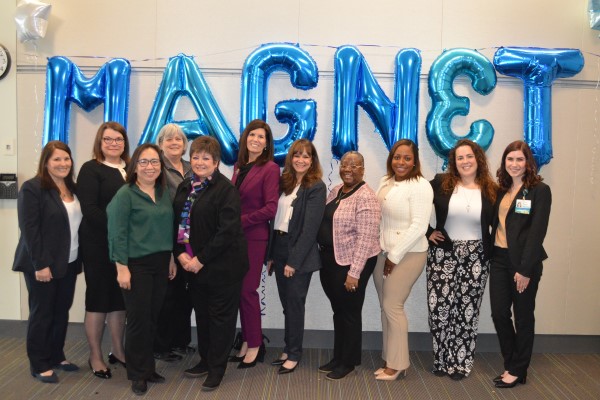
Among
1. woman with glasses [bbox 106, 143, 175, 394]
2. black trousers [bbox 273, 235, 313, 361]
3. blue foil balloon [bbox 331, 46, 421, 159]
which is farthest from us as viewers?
blue foil balloon [bbox 331, 46, 421, 159]

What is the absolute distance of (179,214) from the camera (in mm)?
2719

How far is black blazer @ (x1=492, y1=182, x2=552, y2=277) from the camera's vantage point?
2.79 m

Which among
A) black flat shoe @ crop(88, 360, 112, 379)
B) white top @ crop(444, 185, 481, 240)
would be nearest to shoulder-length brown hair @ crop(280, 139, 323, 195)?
white top @ crop(444, 185, 481, 240)

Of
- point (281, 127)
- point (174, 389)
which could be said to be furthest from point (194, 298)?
point (281, 127)

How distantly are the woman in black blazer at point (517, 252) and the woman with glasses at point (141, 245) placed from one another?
6.40 ft

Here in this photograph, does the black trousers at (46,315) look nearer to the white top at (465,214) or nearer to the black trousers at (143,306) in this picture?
the black trousers at (143,306)

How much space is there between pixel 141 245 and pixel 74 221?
54cm

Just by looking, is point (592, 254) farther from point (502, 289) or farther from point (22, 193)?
point (22, 193)

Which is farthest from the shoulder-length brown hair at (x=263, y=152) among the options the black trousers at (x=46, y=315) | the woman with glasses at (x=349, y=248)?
the black trousers at (x=46, y=315)

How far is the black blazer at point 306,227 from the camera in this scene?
2.90 meters

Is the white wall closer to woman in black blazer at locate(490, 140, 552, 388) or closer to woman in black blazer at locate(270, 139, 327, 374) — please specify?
woman in black blazer at locate(270, 139, 327, 374)

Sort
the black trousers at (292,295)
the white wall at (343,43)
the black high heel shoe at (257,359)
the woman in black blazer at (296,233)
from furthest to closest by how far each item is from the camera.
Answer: the white wall at (343,43) → the black high heel shoe at (257,359) → the black trousers at (292,295) → the woman in black blazer at (296,233)

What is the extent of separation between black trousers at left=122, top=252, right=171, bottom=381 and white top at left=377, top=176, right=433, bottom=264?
4.23 ft

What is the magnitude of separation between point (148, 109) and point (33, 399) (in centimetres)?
205
